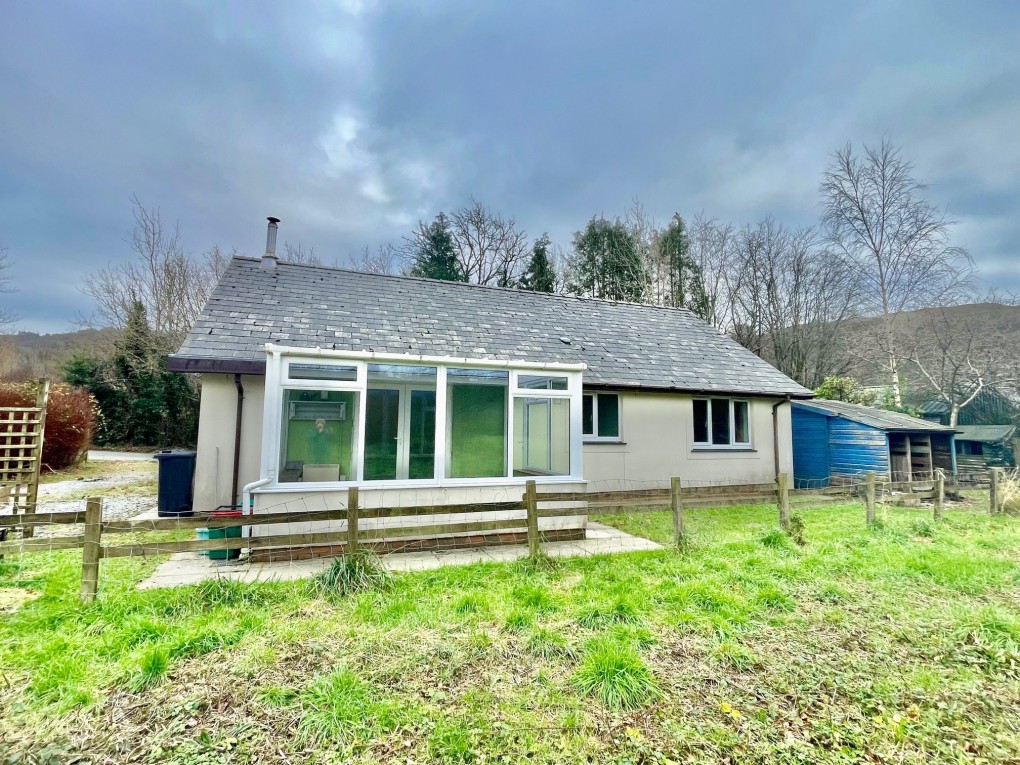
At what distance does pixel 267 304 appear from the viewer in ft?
30.7

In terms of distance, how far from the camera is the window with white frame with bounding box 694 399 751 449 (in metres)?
11.6

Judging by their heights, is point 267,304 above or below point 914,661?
above

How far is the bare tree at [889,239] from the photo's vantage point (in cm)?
A: 1930

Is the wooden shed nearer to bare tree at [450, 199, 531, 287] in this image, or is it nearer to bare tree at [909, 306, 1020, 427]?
bare tree at [909, 306, 1020, 427]

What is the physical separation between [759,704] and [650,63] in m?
18.6

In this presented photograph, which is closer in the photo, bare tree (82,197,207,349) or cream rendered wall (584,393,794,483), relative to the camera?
cream rendered wall (584,393,794,483)

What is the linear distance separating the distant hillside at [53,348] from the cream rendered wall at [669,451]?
24.5 m

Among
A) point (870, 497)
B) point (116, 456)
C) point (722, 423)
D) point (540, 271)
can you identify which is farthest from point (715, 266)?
point (116, 456)

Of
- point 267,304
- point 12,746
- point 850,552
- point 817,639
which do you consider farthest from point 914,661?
point 267,304

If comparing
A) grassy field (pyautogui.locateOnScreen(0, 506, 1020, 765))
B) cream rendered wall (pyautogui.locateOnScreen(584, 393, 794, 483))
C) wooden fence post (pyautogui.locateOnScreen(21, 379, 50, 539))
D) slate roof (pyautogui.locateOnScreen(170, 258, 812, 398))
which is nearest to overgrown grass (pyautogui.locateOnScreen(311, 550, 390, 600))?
grassy field (pyautogui.locateOnScreen(0, 506, 1020, 765))

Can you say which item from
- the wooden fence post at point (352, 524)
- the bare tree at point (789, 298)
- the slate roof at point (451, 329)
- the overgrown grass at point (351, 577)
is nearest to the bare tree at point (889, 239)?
the bare tree at point (789, 298)

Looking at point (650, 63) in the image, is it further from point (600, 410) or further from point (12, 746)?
point (12, 746)

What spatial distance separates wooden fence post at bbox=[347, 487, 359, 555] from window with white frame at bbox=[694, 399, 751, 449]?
29.7 ft

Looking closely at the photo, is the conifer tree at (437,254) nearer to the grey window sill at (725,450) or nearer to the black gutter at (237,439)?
the grey window sill at (725,450)
